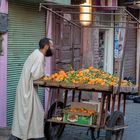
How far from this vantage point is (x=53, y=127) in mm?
8141

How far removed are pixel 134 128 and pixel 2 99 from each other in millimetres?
2904

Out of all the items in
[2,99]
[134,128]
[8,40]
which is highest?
[8,40]

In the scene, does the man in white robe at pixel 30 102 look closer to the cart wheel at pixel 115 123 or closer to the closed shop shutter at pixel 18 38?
the cart wheel at pixel 115 123

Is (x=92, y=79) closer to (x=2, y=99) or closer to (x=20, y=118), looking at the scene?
(x=20, y=118)

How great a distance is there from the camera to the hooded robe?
24.0 ft

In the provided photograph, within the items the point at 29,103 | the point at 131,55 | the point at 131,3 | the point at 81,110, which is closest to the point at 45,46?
the point at 29,103

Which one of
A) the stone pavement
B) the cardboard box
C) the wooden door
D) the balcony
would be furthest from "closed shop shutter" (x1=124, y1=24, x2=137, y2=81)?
the cardboard box

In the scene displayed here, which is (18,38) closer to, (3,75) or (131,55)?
(3,75)

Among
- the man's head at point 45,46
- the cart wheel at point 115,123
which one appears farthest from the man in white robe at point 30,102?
the cart wheel at point 115,123

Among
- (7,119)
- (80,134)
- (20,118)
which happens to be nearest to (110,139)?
(20,118)

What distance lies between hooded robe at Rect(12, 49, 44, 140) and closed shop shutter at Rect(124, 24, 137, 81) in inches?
358

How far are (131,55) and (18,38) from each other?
7.87 m

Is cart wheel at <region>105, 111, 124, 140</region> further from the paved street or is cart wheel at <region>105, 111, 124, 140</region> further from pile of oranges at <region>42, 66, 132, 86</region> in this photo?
the paved street

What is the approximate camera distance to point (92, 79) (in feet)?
24.0
